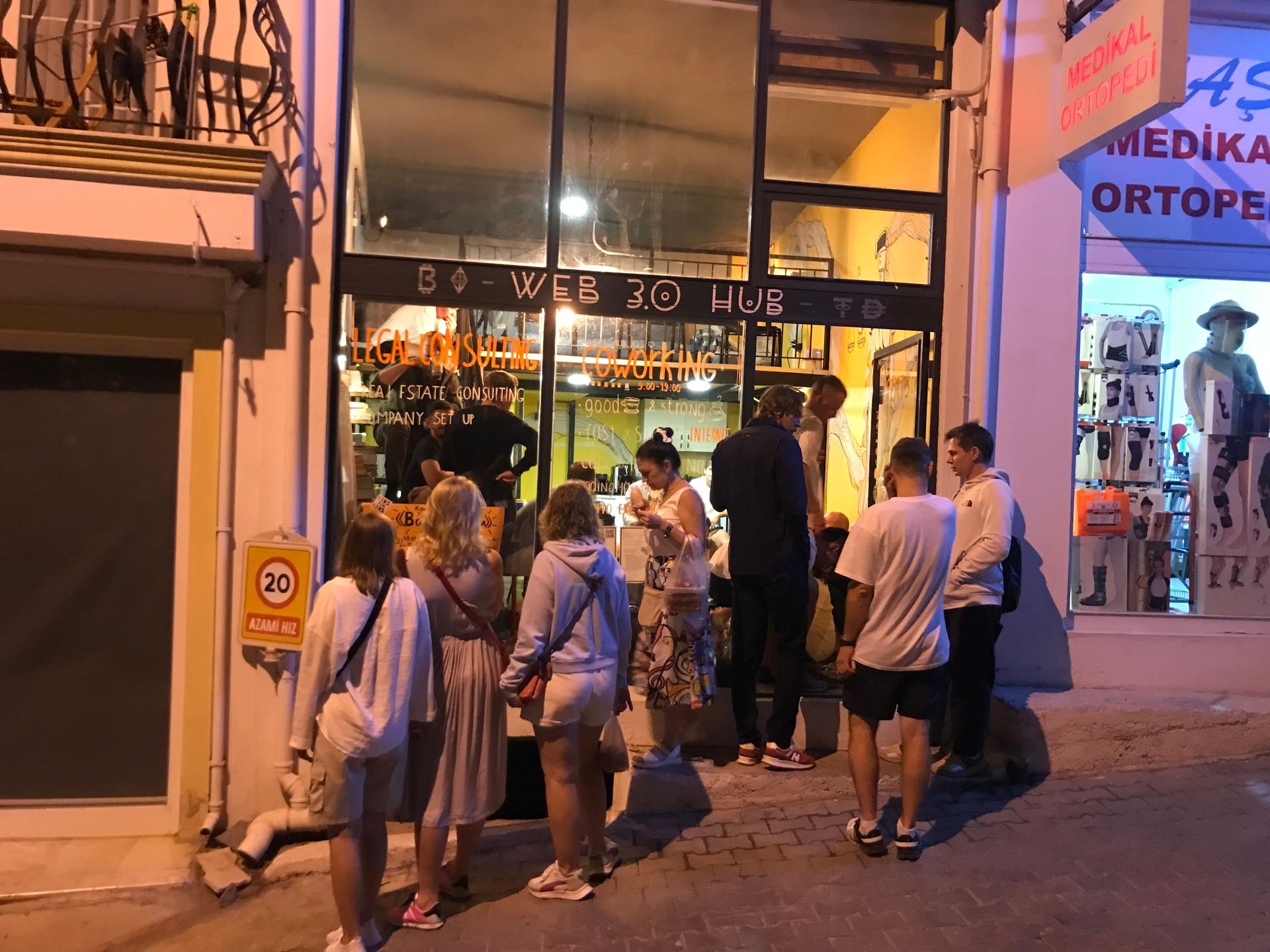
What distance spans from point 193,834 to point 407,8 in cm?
504

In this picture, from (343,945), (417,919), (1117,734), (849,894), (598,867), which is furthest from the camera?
(1117,734)

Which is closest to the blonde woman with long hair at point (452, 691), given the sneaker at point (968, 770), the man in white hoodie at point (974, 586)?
the man in white hoodie at point (974, 586)

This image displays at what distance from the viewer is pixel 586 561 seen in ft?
12.8

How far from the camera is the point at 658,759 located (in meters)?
5.12

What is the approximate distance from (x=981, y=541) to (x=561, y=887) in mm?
2851

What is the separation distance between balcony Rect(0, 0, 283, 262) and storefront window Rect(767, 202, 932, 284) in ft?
10.4

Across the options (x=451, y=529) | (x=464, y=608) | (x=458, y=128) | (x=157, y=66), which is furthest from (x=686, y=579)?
(x=157, y=66)

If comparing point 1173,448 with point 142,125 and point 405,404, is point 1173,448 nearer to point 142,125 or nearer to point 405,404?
point 405,404

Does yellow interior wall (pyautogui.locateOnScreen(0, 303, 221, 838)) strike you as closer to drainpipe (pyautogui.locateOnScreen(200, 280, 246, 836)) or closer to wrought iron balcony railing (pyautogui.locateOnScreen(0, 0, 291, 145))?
drainpipe (pyautogui.locateOnScreen(200, 280, 246, 836))

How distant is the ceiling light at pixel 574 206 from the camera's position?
Result: 19.3 ft

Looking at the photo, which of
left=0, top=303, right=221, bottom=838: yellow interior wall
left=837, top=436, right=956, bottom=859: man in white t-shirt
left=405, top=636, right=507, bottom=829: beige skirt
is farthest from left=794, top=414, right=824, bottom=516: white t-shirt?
left=0, top=303, right=221, bottom=838: yellow interior wall

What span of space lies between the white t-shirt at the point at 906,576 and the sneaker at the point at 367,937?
2467mm

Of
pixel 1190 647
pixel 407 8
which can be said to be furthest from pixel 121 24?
pixel 1190 647

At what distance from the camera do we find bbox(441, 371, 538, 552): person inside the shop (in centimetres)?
568
